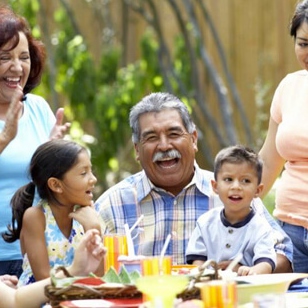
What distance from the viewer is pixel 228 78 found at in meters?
8.50

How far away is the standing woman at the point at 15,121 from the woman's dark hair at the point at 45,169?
25cm

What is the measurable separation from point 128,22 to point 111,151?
49.4 inches

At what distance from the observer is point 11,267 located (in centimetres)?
445

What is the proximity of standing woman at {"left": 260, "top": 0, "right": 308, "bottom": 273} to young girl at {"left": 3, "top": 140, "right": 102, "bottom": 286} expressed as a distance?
88 cm

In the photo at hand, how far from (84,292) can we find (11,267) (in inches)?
47.8

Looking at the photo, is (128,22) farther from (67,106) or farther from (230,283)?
(230,283)

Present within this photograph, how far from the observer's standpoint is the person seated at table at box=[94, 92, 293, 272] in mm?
4395

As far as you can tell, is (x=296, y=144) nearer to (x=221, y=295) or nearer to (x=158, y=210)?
(x=158, y=210)

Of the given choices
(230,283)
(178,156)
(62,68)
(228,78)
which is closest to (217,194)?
(178,156)

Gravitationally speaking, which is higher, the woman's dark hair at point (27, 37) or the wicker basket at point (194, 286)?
the woman's dark hair at point (27, 37)

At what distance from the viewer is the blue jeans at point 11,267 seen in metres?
4.44

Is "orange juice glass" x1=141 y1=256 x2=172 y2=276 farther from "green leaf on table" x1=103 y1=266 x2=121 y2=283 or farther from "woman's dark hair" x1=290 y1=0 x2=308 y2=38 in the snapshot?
"woman's dark hair" x1=290 y1=0 x2=308 y2=38

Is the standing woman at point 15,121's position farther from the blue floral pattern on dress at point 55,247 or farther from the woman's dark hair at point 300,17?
the woman's dark hair at point 300,17

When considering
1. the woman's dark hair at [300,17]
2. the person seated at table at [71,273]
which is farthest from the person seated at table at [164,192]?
the person seated at table at [71,273]
